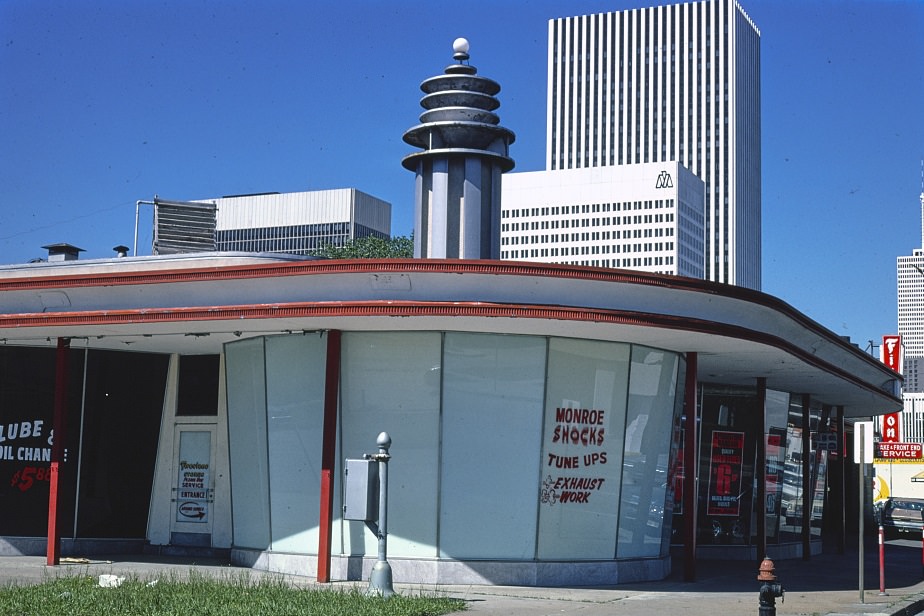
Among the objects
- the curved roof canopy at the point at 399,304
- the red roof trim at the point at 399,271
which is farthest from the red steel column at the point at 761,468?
the red roof trim at the point at 399,271

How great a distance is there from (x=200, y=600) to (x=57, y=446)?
22.6 feet

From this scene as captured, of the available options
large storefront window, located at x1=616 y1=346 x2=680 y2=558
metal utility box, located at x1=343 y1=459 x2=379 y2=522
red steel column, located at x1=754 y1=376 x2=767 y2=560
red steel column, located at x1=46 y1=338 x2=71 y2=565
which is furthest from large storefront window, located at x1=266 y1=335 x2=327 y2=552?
red steel column, located at x1=754 y1=376 x2=767 y2=560

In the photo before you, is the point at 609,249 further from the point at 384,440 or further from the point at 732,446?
the point at 384,440

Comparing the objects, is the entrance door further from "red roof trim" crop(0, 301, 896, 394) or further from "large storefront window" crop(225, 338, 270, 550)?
"red roof trim" crop(0, 301, 896, 394)

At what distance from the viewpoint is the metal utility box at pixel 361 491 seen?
15.7 m

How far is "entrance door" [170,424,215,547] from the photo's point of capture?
22.1m

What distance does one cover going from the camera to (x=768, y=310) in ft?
62.4

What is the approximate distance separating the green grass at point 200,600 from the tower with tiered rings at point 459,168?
1097 cm

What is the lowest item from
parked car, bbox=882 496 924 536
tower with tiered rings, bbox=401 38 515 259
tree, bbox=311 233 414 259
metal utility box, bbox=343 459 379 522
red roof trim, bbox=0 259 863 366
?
parked car, bbox=882 496 924 536

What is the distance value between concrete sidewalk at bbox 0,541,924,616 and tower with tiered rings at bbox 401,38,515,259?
8.09 m

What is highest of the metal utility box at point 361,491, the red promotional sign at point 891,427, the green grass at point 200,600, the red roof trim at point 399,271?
the red roof trim at point 399,271

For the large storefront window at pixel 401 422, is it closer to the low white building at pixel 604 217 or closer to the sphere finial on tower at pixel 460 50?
the sphere finial on tower at pixel 460 50

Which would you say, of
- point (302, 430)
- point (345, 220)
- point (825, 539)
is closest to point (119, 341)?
point (302, 430)

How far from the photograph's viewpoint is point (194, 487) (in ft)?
73.1
